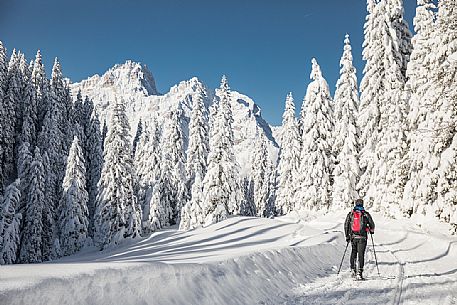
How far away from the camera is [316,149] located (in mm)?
36312

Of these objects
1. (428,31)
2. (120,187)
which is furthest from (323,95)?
(120,187)

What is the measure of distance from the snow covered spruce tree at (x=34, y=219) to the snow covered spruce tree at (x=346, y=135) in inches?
1159

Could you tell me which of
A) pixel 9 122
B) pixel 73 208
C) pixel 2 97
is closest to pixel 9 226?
pixel 73 208

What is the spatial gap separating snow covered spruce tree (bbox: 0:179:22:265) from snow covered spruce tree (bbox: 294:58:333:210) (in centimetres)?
2657

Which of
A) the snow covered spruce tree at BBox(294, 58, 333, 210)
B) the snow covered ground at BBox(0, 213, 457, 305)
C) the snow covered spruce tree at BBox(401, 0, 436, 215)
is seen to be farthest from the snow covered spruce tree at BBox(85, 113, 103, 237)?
the snow covered ground at BBox(0, 213, 457, 305)

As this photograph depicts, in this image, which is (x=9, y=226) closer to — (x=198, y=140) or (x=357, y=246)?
(x=198, y=140)

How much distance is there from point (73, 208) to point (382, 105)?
111ft

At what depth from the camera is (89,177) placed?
174ft

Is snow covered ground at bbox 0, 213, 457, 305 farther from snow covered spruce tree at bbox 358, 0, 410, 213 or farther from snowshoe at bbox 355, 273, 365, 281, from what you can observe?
snow covered spruce tree at bbox 358, 0, 410, 213

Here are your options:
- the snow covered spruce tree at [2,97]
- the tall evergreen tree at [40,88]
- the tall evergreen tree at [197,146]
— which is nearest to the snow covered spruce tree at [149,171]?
the tall evergreen tree at [197,146]

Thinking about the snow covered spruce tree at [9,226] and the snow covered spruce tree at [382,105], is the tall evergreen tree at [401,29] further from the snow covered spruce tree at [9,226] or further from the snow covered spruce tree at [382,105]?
the snow covered spruce tree at [9,226]

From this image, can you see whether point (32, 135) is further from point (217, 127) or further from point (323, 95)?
point (323, 95)

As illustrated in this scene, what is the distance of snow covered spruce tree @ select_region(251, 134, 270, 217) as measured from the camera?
209 feet

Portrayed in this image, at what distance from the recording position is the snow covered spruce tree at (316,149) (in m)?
35.0
